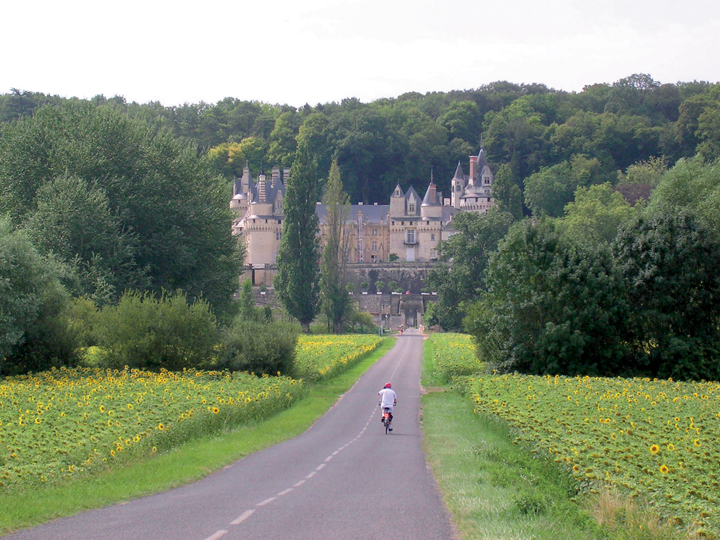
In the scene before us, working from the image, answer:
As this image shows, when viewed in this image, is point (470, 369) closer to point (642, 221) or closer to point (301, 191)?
point (642, 221)

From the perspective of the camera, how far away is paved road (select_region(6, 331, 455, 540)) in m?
9.23

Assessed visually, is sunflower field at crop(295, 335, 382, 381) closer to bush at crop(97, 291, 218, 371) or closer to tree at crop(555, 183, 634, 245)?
bush at crop(97, 291, 218, 371)

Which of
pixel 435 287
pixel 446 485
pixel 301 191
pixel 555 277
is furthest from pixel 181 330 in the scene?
pixel 435 287

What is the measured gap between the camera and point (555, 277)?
3312 centimetres

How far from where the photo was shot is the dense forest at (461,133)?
13038cm

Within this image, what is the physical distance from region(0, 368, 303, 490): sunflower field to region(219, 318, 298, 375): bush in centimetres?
345

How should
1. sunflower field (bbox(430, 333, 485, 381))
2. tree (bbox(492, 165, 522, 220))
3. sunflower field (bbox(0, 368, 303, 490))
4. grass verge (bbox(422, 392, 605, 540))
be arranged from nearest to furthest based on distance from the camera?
grass verge (bbox(422, 392, 605, 540)) → sunflower field (bbox(0, 368, 303, 490)) → sunflower field (bbox(430, 333, 485, 381)) → tree (bbox(492, 165, 522, 220))

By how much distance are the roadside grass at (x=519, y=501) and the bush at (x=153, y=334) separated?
15.2 meters

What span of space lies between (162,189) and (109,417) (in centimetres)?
2593

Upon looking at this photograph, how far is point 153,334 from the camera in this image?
30.2 m

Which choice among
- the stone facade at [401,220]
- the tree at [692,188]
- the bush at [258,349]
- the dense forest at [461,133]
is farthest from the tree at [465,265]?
the dense forest at [461,133]

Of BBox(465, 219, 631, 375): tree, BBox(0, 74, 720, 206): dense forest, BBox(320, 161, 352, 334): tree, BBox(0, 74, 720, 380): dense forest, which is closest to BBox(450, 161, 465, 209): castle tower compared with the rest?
BBox(0, 74, 720, 206): dense forest

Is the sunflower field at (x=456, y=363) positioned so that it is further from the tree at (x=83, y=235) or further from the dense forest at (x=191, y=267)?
the tree at (x=83, y=235)

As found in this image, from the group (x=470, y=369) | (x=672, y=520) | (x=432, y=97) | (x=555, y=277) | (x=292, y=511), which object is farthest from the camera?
(x=432, y=97)
